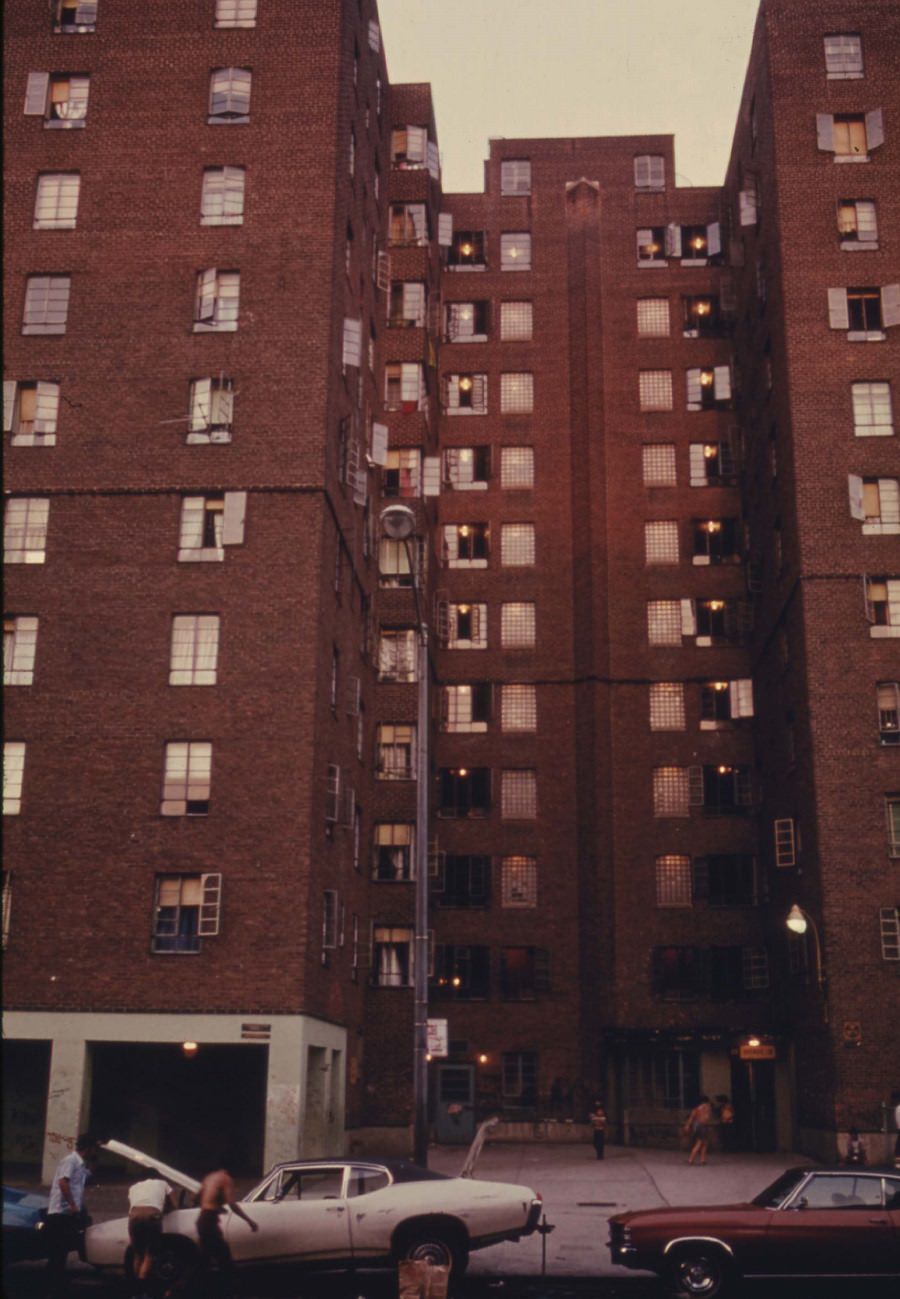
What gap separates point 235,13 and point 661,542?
87.3 feet

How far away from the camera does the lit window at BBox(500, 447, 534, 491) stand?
188ft

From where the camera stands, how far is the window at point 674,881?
51.6m

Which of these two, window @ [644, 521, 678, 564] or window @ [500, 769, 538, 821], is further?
window @ [644, 521, 678, 564]

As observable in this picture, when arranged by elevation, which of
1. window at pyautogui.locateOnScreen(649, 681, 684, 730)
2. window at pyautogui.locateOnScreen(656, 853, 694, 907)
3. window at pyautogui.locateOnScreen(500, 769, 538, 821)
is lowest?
window at pyautogui.locateOnScreen(656, 853, 694, 907)

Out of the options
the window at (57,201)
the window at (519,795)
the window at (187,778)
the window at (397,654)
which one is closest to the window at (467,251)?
the window at (397,654)

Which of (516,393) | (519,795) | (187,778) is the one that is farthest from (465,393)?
(187,778)

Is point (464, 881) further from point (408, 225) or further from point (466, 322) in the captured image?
point (408, 225)

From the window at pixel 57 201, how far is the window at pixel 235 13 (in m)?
6.83

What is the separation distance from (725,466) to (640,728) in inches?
479

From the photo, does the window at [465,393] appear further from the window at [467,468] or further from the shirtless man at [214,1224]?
the shirtless man at [214,1224]

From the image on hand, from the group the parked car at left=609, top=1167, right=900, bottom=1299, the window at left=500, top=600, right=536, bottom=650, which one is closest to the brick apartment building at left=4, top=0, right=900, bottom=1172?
the window at left=500, top=600, right=536, bottom=650

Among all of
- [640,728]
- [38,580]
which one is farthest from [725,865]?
[38,580]

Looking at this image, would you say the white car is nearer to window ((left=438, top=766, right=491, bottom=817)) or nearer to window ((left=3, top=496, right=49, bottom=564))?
window ((left=3, top=496, right=49, bottom=564))

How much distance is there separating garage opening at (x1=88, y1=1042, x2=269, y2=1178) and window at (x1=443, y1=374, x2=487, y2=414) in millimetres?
31431
